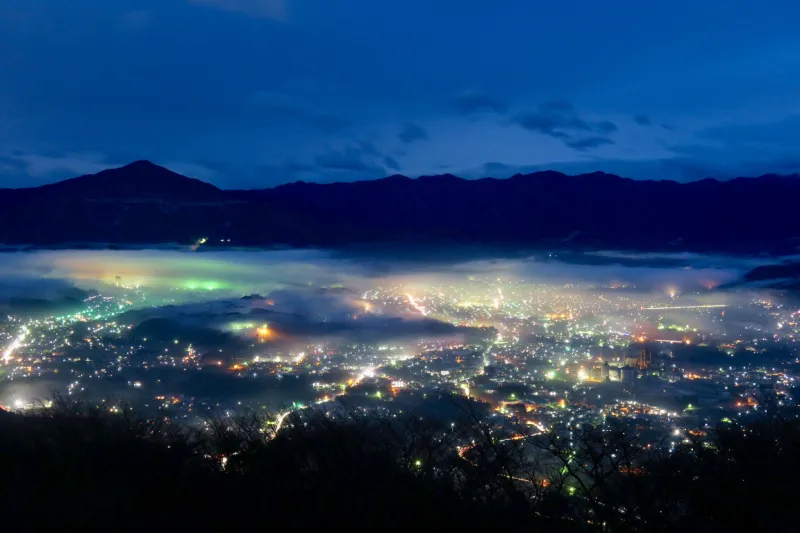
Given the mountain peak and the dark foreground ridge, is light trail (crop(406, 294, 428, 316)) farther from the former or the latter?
the dark foreground ridge

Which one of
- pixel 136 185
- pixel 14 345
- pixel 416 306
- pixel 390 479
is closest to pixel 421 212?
pixel 416 306

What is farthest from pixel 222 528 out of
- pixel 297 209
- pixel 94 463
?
pixel 297 209

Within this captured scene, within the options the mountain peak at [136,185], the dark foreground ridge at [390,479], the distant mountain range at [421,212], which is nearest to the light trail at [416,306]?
the distant mountain range at [421,212]

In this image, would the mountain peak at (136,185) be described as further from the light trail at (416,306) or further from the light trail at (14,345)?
the light trail at (416,306)

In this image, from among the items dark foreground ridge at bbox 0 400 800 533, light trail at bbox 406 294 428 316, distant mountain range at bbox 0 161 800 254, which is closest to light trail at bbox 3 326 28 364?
distant mountain range at bbox 0 161 800 254

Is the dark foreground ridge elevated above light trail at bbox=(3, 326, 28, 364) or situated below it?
above

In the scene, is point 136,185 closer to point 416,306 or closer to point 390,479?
point 416,306
